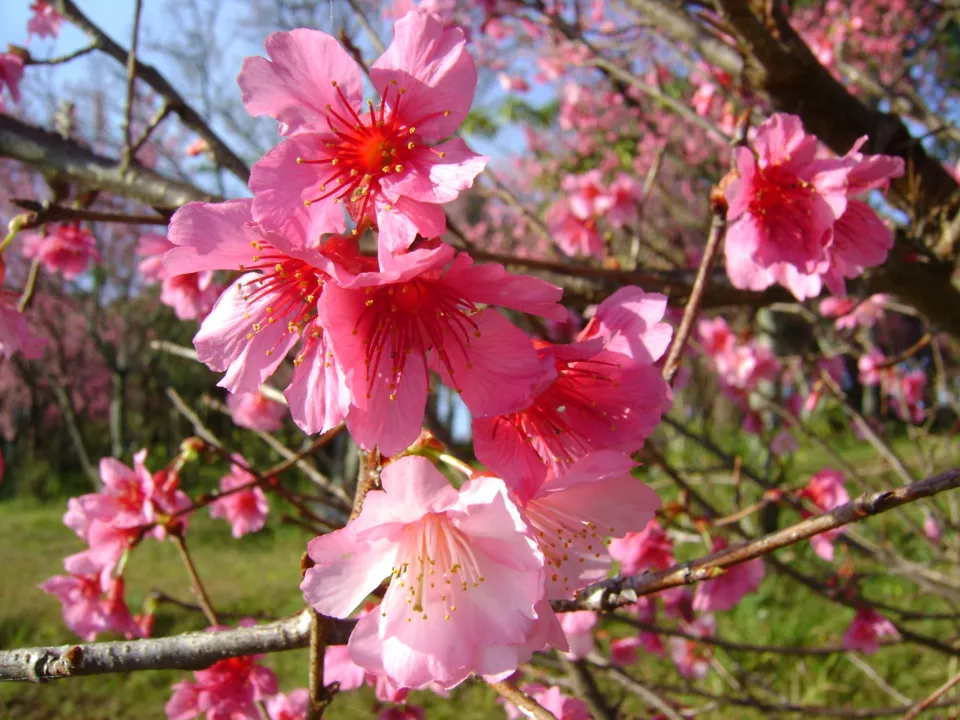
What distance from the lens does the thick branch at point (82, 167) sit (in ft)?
4.89

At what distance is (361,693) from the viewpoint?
3.94 m

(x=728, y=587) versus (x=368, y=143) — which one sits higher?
(x=368, y=143)

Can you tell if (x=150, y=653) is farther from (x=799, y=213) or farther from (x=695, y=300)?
(x=799, y=213)

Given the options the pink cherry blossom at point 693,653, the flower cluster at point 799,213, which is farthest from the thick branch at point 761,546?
the pink cherry blossom at point 693,653

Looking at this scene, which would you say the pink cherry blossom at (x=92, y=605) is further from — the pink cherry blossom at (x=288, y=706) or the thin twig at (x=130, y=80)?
the thin twig at (x=130, y=80)

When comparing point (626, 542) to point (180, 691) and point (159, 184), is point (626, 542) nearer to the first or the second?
point (180, 691)

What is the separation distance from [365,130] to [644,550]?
133 centimetres

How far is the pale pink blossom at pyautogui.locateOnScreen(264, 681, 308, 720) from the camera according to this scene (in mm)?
1696

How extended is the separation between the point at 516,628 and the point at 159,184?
4.31ft

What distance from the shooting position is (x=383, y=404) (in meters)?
0.68

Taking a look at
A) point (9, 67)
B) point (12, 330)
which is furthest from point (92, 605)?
point (9, 67)

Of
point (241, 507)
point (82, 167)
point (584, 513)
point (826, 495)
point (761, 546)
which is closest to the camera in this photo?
point (761, 546)

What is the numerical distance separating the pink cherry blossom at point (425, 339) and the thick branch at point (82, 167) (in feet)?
3.16

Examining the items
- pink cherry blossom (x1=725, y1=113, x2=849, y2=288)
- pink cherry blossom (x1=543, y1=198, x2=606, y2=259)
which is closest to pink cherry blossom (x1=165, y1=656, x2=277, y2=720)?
pink cherry blossom (x1=725, y1=113, x2=849, y2=288)
